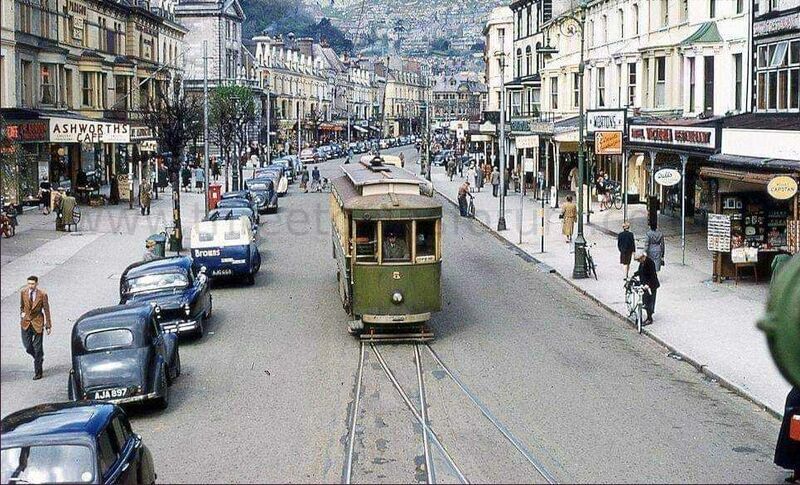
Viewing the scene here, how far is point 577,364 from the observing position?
1856cm

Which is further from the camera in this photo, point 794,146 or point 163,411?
point 794,146

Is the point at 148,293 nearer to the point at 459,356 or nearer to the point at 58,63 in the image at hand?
the point at 459,356

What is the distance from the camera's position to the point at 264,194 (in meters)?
51.7

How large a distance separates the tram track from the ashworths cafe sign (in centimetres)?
2848

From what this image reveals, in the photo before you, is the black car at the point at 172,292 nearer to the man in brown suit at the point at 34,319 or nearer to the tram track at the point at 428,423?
the man in brown suit at the point at 34,319

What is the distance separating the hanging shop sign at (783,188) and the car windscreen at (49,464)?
17.3 meters

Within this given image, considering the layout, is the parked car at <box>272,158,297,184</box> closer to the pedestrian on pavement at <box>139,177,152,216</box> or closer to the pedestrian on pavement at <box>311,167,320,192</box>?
the pedestrian on pavement at <box>311,167,320,192</box>

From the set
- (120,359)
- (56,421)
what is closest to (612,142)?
(120,359)

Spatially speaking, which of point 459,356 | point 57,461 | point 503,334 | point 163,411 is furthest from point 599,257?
point 57,461

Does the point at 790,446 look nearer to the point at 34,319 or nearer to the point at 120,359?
the point at 120,359

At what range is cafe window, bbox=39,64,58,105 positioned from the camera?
46816 mm

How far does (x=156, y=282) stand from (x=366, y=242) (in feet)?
14.6

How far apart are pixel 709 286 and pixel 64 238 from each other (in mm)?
21287

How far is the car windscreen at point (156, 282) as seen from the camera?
2152cm
